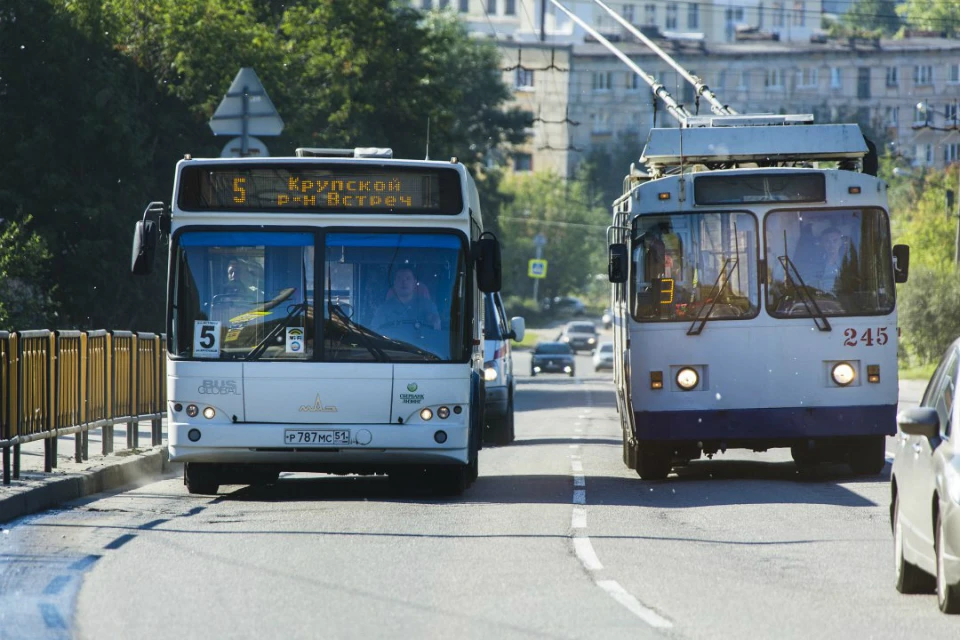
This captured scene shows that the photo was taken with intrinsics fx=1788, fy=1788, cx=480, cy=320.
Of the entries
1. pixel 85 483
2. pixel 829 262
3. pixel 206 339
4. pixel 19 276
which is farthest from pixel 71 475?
pixel 19 276

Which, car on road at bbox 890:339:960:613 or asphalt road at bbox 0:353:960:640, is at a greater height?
car on road at bbox 890:339:960:613

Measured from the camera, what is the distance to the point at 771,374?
17000mm

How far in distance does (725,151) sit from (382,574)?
8.52 metres

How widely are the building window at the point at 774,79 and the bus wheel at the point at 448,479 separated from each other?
416 feet

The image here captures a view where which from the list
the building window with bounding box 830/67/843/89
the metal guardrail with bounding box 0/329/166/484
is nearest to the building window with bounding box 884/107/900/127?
the building window with bounding box 830/67/843/89

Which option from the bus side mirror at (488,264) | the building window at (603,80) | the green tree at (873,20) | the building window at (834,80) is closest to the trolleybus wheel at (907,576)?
the bus side mirror at (488,264)

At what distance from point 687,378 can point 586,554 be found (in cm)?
586

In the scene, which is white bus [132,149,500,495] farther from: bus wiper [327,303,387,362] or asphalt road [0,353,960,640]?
asphalt road [0,353,960,640]

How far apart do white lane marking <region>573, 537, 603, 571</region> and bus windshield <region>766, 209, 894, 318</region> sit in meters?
5.44

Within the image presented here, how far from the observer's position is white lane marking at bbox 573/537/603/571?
10.8 m

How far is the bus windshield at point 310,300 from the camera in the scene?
14953 mm

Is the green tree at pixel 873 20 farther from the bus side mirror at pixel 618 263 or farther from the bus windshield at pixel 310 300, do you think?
the bus windshield at pixel 310 300

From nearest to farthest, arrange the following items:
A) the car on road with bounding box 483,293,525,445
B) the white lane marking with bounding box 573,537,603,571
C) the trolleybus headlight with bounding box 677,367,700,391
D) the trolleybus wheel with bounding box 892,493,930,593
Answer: the trolleybus wheel with bounding box 892,493,930,593 < the white lane marking with bounding box 573,537,603,571 < the trolleybus headlight with bounding box 677,367,700,391 < the car on road with bounding box 483,293,525,445

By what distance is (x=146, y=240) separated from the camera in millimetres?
14438
